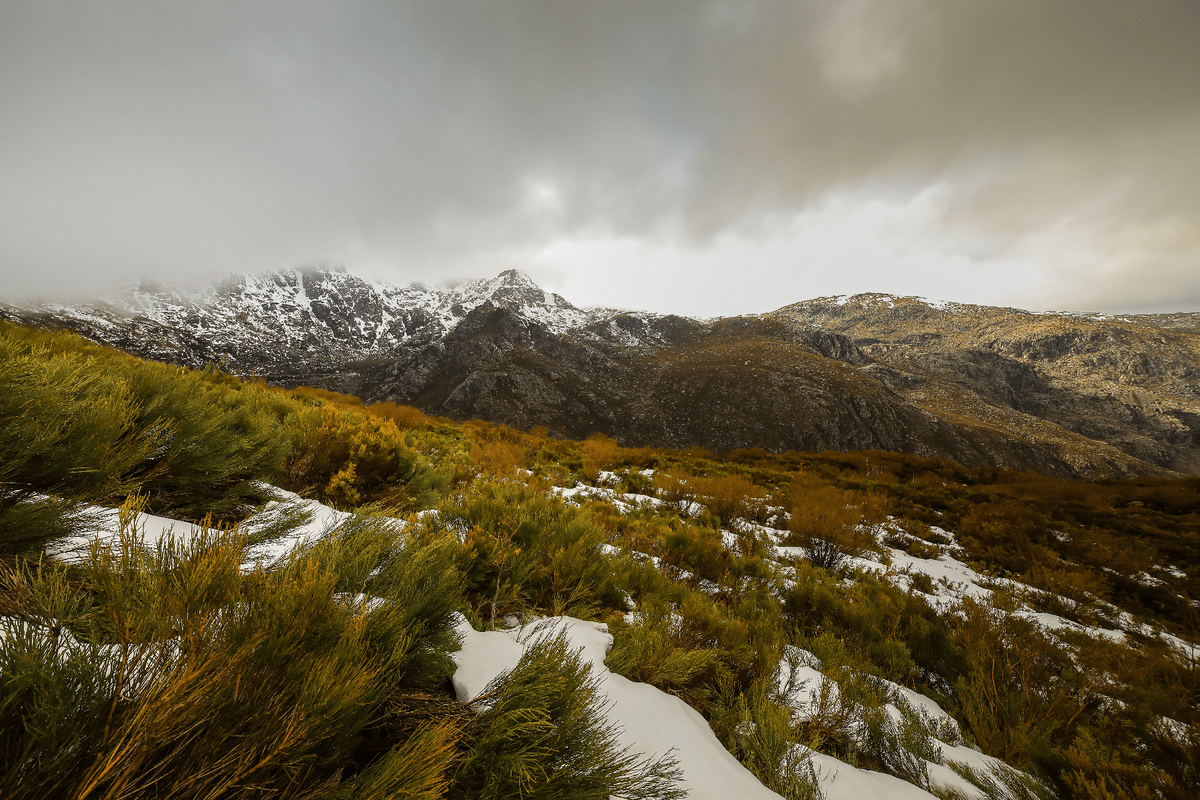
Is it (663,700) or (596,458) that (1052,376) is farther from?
(663,700)

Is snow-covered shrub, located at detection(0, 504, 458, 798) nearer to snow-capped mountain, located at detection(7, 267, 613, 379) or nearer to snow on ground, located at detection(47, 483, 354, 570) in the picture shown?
snow on ground, located at detection(47, 483, 354, 570)

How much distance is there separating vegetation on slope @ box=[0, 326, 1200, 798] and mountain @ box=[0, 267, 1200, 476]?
12.8 ft

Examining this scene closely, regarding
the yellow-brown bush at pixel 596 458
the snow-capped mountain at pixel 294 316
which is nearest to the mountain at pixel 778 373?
the snow-capped mountain at pixel 294 316

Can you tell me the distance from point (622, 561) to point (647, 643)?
1.22 m

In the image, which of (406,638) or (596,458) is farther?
(596,458)

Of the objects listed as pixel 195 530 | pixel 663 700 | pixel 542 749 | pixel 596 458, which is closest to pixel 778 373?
pixel 596 458

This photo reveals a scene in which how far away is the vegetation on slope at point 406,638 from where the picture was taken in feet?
2.33

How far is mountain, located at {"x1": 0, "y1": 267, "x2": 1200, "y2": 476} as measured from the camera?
132 ft

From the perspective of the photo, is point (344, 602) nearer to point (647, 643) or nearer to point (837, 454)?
point (647, 643)

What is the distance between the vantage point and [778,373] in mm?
46094

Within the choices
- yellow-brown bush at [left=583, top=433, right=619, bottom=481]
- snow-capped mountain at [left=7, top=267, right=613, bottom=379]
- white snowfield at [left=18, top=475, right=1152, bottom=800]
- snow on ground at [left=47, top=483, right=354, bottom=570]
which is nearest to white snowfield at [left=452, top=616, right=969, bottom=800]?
white snowfield at [left=18, top=475, right=1152, bottom=800]

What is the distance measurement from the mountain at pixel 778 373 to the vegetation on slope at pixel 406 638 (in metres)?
3.91

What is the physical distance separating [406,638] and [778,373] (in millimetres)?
50074

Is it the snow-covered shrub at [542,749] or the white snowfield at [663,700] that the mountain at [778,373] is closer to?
the white snowfield at [663,700]
